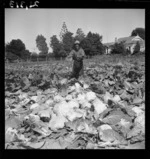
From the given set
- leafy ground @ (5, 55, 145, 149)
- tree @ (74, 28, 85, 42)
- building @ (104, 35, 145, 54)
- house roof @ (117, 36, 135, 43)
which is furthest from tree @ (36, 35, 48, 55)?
house roof @ (117, 36, 135, 43)

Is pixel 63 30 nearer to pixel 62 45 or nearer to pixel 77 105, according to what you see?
pixel 62 45

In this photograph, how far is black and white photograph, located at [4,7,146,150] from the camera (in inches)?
91.6

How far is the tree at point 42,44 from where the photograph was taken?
2422 mm

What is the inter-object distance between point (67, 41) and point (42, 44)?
0.22 metres

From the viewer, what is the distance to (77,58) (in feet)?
8.01

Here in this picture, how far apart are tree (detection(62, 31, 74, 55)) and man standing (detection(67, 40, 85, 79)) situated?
0.04 meters

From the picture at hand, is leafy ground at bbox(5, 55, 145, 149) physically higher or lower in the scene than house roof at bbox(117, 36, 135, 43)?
lower

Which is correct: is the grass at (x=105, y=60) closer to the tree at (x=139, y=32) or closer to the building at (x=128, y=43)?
the building at (x=128, y=43)

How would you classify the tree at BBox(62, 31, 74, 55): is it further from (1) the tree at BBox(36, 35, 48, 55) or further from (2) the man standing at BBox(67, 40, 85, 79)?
(1) the tree at BBox(36, 35, 48, 55)

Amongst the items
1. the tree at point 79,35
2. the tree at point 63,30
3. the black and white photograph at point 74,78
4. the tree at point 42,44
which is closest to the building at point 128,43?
the black and white photograph at point 74,78

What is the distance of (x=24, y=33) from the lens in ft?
7.82
